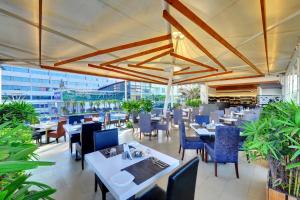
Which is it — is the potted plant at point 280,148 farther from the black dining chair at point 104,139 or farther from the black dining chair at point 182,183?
the black dining chair at point 104,139

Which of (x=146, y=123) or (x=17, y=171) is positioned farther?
(x=146, y=123)

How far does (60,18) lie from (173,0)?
2067 millimetres

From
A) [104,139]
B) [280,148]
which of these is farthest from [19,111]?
[280,148]

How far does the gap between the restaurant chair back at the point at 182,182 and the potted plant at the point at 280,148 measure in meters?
0.77

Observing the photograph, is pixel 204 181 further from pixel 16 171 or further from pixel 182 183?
pixel 16 171

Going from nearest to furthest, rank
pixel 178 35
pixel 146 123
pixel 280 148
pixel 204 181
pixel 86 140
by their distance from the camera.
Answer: pixel 280 148 < pixel 204 181 < pixel 86 140 < pixel 178 35 < pixel 146 123

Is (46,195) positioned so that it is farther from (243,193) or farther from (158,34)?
(158,34)

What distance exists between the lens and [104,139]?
9.45 ft

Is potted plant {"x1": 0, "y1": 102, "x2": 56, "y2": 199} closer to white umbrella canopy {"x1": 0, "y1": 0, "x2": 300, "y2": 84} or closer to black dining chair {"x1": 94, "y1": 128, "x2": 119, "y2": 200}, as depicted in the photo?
black dining chair {"x1": 94, "y1": 128, "x2": 119, "y2": 200}

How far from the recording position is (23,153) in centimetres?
88

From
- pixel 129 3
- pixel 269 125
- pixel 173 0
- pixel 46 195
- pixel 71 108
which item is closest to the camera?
pixel 46 195

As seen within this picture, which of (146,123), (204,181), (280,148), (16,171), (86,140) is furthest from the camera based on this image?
(146,123)

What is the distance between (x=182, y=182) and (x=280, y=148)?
119cm

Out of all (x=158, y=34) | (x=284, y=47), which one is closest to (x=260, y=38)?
(x=284, y=47)
